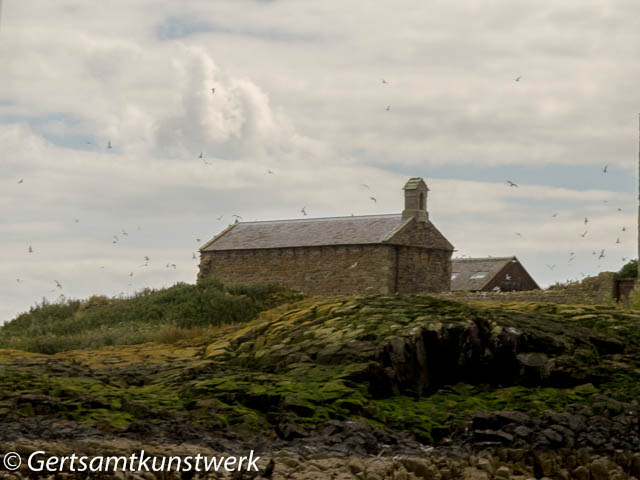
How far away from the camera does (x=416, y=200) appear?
141 feet

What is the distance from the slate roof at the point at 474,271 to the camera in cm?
5091

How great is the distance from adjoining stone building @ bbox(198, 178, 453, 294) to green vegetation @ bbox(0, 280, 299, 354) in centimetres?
965

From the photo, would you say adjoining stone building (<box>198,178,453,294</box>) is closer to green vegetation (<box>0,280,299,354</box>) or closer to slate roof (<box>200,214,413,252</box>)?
slate roof (<box>200,214,413,252</box>)

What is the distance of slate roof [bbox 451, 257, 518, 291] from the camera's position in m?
50.9

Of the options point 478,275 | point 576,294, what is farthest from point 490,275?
point 576,294

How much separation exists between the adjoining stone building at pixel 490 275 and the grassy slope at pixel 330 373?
27816 millimetres

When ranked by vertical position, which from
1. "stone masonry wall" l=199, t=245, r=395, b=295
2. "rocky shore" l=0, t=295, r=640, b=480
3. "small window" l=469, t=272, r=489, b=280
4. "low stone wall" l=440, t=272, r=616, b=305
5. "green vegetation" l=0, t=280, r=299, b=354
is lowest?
"rocky shore" l=0, t=295, r=640, b=480

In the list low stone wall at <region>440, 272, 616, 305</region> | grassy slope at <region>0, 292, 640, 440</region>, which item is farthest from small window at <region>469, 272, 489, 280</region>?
grassy slope at <region>0, 292, 640, 440</region>

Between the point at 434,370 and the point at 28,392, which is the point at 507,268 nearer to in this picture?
the point at 434,370

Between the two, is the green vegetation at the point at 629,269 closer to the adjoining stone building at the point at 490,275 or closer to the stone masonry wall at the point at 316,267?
the adjoining stone building at the point at 490,275

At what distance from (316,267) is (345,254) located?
1.57 m

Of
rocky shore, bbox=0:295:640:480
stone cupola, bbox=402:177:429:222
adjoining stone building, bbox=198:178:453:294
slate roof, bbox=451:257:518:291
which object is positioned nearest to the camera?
rocky shore, bbox=0:295:640:480

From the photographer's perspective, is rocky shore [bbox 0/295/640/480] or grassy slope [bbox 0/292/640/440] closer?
rocky shore [bbox 0/295/640/480]

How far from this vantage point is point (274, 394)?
53.9 ft
